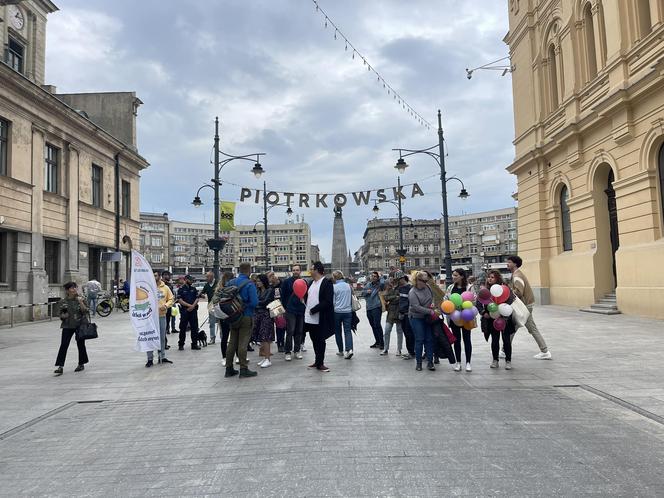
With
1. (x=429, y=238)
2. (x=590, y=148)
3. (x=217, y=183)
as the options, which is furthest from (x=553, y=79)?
(x=429, y=238)

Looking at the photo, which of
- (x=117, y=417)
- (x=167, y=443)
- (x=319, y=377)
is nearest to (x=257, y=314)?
(x=319, y=377)

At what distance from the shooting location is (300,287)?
352 inches

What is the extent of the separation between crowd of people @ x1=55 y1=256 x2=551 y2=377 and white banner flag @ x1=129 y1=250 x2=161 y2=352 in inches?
10.8

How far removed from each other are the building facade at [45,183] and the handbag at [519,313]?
17403 millimetres

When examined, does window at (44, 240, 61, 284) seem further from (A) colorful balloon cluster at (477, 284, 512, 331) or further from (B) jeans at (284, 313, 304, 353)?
(A) colorful balloon cluster at (477, 284, 512, 331)

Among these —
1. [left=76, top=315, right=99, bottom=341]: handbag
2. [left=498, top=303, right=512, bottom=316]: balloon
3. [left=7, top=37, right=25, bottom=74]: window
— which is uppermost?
[left=7, top=37, right=25, bottom=74]: window

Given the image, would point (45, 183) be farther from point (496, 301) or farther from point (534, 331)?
point (534, 331)

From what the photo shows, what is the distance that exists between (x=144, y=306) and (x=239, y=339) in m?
2.47

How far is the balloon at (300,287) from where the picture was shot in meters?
8.92

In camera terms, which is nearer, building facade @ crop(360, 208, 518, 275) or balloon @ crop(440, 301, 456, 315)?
balloon @ crop(440, 301, 456, 315)

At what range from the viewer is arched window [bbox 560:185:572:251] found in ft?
67.4

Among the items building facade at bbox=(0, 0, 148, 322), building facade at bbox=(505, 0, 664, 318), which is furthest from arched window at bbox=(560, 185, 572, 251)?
building facade at bbox=(0, 0, 148, 322)

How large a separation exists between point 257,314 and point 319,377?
2138 millimetres

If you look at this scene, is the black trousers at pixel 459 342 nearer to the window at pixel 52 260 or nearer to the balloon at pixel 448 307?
the balloon at pixel 448 307
